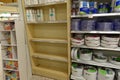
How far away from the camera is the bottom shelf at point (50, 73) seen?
2.25 meters

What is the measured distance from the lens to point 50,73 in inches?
93.2

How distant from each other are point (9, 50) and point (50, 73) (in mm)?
1143

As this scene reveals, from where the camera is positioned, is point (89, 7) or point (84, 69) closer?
point (89, 7)

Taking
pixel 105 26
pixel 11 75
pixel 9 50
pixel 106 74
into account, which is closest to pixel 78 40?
pixel 105 26

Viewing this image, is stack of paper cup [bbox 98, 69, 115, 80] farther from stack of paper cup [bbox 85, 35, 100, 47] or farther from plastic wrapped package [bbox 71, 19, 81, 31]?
plastic wrapped package [bbox 71, 19, 81, 31]

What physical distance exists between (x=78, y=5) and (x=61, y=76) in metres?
1.36

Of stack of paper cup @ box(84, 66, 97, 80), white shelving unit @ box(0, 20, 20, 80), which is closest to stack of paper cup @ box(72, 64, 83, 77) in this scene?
stack of paper cup @ box(84, 66, 97, 80)

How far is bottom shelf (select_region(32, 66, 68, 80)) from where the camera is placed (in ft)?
7.38

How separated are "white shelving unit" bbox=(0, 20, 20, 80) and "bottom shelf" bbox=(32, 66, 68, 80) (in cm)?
47

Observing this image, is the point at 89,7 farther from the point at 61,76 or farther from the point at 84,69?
the point at 61,76

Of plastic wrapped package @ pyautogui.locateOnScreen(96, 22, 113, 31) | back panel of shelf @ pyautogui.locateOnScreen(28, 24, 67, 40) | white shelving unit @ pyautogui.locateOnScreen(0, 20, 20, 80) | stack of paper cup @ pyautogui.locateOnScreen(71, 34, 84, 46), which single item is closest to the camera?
plastic wrapped package @ pyautogui.locateOnScreen(96, 22, 113, 31)

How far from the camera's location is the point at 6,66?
9.04ft

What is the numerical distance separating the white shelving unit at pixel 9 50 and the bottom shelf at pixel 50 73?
47 cm

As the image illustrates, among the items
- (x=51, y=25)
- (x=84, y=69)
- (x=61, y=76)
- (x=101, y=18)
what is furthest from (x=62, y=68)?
(x=101, y=18)
